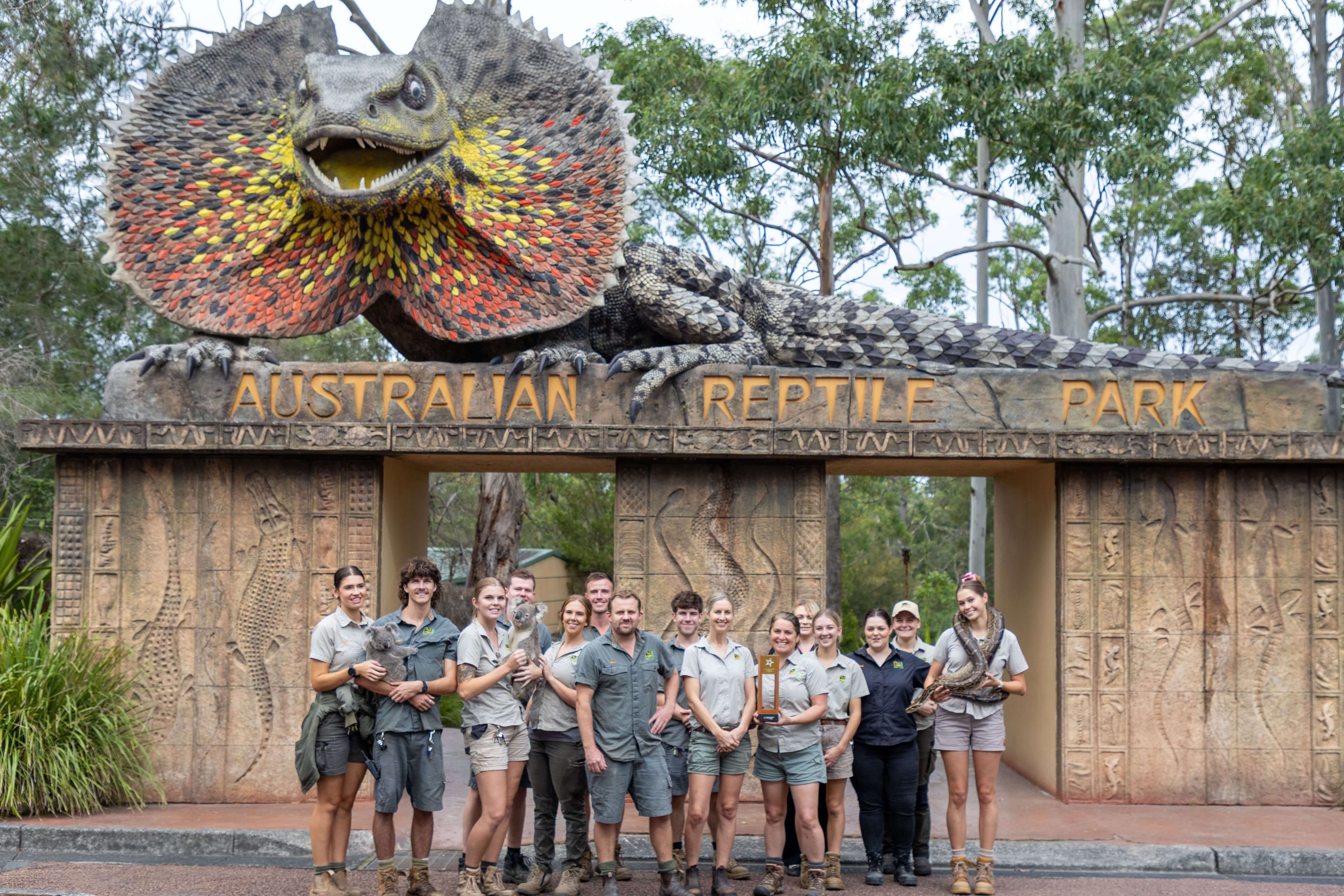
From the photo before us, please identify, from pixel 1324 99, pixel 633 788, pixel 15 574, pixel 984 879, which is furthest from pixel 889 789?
pixel 1324 99

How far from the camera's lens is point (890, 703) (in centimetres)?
615

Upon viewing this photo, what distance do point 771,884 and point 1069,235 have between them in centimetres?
1389

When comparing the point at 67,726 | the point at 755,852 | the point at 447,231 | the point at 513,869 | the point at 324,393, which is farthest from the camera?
the point at 447,231

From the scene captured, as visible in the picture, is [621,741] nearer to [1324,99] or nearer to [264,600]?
[264,600]

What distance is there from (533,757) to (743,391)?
297 centimetres

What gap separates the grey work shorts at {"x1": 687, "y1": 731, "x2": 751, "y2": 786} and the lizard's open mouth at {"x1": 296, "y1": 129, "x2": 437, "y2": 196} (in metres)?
4.04

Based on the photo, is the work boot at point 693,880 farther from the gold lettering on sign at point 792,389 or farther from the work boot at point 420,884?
the gold lettering on sign at point 792,389

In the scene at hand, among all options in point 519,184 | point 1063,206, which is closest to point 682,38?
point 1063,206

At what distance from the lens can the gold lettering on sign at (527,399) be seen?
7887 mm

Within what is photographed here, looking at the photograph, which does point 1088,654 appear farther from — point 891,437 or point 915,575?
point 915,575

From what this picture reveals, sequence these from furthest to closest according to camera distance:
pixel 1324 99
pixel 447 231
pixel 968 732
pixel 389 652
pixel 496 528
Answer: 1. pixel 1324 99
2. pixel 496 528
3. pixel 447 231
4. pixel 968 732
5. pixel 389 652

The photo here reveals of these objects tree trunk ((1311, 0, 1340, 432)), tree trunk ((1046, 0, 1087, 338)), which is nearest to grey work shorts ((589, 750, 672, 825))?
tree trunk ((1046, 0, 1087, 338))

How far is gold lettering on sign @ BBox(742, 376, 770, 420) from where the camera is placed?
7930 mm

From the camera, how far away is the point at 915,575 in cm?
2839
